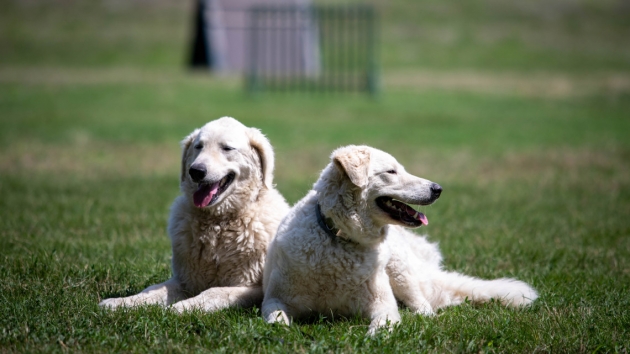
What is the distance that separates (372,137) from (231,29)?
2111cm

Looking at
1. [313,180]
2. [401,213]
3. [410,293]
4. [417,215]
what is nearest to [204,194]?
[401,213]

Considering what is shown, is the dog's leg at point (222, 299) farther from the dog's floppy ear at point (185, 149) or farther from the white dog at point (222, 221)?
the dog's floppy ear at point (185, 149)

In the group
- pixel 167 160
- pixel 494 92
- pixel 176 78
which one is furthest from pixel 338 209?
pixel 176 78

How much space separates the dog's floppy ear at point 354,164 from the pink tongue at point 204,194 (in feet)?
3.60

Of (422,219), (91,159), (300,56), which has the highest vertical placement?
(422,219)

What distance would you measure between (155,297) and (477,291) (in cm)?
261

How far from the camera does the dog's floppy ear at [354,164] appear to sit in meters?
5.14

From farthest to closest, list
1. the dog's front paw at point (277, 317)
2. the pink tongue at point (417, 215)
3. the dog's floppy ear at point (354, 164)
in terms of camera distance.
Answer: the pink tongue at point (417, 215) < the dog's floppy ear at point (354, 164) < the dog's front paw at point (277, 317)

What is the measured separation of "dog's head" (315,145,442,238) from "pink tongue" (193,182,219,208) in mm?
953

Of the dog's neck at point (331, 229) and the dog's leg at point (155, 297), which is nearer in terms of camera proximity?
the dog's neck at point (331, 229)

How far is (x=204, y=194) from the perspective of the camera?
227 inches

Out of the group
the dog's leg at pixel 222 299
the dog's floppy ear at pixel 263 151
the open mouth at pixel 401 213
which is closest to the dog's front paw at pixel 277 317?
the dog's leg at pixel 222 299

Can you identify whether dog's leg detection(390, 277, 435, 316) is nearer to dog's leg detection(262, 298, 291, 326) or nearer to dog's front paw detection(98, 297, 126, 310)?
dog's leg detection(262, 298, 291, 326)

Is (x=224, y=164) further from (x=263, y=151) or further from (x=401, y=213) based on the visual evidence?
(x=401, y=213)
